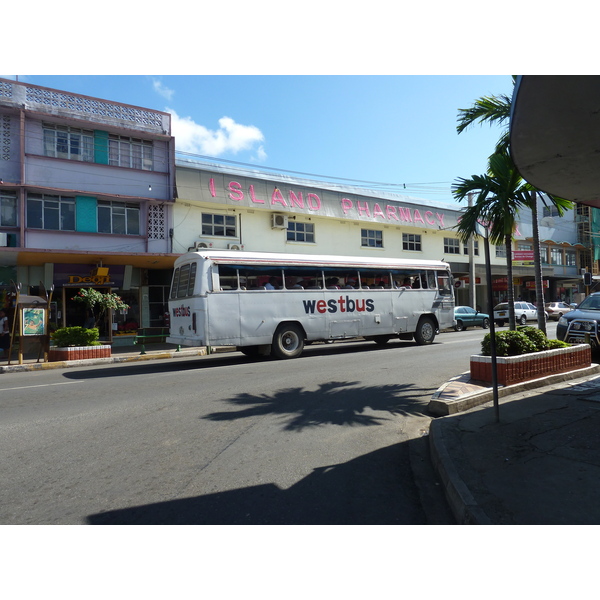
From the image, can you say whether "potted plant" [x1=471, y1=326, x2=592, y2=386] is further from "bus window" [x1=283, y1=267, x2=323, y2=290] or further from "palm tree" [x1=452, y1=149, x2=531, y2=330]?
"bus window" [x1=283, y1=267, x2=323, y2=290]

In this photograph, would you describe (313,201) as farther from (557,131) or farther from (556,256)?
(556,256)

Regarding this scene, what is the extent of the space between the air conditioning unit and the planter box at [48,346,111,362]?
418 inches

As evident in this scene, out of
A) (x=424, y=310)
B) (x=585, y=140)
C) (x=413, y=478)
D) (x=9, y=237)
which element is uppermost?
(x=9, y=237)

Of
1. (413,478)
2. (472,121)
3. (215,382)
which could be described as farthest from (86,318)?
(413,478)

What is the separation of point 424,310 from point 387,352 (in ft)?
11.5

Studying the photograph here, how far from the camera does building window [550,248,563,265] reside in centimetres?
A: 3928

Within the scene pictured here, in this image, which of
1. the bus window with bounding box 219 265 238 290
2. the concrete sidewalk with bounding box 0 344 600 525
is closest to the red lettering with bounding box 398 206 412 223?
the bus window with bounding box 219 265 238 290

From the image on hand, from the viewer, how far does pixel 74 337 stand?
1471 cm

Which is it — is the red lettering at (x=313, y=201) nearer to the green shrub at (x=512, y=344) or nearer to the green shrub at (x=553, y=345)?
the green shrub at (x=553, y=345)

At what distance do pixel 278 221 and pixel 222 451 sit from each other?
1846cm

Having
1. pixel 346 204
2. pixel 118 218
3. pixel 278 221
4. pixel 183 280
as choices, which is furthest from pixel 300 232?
pixel 183 280

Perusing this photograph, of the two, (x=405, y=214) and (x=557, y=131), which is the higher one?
(x=405, y=214)

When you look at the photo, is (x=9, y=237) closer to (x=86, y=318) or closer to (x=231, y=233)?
(x=86, y=318)

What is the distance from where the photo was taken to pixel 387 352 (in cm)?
1412
